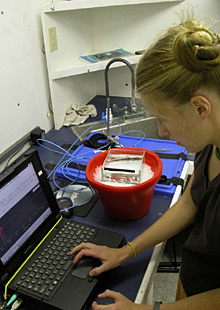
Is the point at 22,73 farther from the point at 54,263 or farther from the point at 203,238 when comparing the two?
the point at 203,238

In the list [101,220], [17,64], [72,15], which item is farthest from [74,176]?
[72,15]

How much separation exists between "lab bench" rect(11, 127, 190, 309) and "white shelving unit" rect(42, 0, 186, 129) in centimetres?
52

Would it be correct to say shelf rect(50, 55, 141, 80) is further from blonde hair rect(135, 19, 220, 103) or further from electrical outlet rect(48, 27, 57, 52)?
blonde hair rect(135, 19, 220, 103)

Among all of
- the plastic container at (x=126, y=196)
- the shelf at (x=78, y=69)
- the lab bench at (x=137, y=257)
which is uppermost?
the shelf at (x=78, y=69)

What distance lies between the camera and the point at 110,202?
3.30 ft

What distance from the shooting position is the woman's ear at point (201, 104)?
0.65 metres

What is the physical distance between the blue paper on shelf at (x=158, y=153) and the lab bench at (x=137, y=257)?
0.03 metres

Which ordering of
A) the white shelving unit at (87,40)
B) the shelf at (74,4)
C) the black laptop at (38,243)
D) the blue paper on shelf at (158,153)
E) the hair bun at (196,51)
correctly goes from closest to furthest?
the hair bun at (196,51) → the black laptop at (38,243) → the blue paper on shelf at (158,153) → the shelf at (74,4) → the white shelving unit at (87,40)

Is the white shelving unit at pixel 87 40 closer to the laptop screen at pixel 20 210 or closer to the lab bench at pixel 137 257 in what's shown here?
the lab bench at pixel 137 257

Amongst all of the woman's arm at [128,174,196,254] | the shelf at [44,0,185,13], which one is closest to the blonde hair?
the woman's arm at [128,174,196,254]

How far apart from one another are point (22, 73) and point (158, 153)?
740 millimetres

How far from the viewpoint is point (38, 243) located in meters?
→ 0.89

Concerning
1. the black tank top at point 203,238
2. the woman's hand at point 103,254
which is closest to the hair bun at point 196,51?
the black tank top at point 203,238

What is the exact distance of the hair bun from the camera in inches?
25.6
